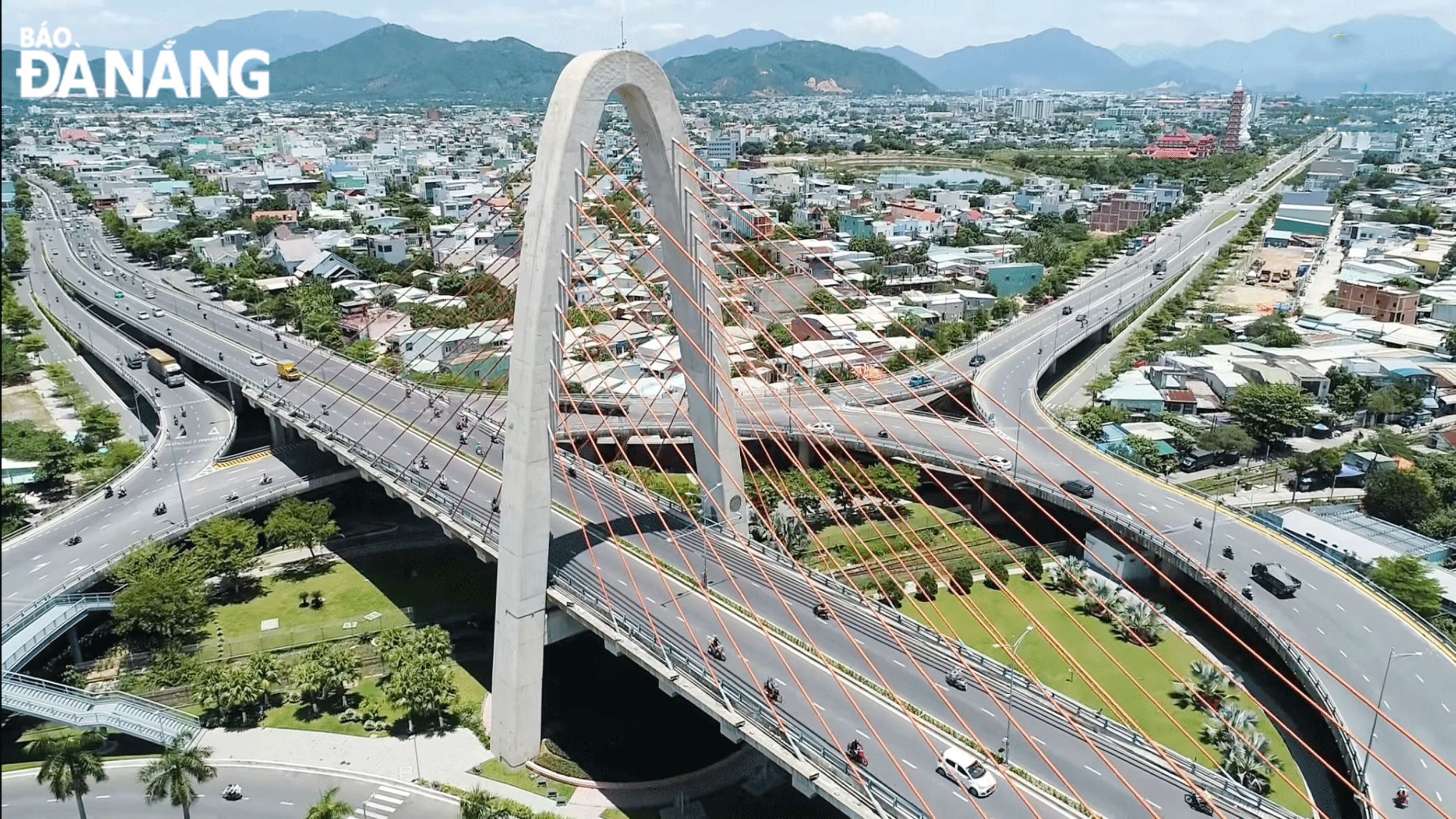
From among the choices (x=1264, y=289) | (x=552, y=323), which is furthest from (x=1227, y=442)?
(x=1264, y=289)

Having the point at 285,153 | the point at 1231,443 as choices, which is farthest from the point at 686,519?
the point at 285,153

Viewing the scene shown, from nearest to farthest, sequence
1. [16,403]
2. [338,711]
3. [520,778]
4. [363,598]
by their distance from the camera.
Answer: [16,403], [520,778], [338,711], [363,598]

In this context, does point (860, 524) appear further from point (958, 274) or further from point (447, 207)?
point (447, 207)

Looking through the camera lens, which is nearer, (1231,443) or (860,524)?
(860,524)

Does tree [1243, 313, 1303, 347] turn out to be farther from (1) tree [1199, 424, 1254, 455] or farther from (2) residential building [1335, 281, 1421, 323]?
(1) tree [1199, 424, 1254, 455]

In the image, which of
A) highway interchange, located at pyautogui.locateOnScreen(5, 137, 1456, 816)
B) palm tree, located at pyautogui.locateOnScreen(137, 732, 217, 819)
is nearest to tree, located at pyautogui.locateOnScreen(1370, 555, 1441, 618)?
highway interchange, located at pyautogui.locateOnScreen(5, 137, 1456, 816)

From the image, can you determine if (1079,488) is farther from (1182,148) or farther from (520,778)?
(1182,148)
